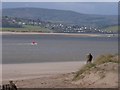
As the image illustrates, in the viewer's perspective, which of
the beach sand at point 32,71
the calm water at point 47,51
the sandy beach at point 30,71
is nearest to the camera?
the beach sand at point 32,71

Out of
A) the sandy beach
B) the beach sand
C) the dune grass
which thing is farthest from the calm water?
the dune grass

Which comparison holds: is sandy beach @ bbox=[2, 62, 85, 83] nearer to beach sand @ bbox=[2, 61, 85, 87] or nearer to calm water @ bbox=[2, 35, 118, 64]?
beach sand @ bbox=[2, 61, 85, 87]

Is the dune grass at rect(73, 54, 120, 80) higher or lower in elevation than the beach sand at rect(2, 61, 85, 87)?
higher

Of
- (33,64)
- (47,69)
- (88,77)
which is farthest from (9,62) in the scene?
(88,77)

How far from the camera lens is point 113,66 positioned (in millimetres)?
27219

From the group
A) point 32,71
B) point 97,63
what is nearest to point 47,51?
point 32,71

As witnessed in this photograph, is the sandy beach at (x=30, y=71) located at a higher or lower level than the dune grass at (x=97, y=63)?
lower

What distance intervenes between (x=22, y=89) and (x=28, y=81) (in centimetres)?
478

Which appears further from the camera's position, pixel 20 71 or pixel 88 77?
pixel 20 71

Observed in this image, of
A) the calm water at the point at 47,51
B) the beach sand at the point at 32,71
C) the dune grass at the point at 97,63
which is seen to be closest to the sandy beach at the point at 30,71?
the beach sand at the point at 32,71

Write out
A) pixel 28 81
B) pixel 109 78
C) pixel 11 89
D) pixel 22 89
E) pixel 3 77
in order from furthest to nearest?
pixel 3 77 < pixel 28 81 < pixel 109 78 < pixel 22 89 < pixel 11 89

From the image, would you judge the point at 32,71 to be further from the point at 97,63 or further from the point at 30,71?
the point at 97,63

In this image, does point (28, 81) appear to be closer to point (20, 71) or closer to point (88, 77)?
point (88, 77)

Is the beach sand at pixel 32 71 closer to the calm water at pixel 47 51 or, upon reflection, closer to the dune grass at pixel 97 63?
the dune grass at pixel 97 63
